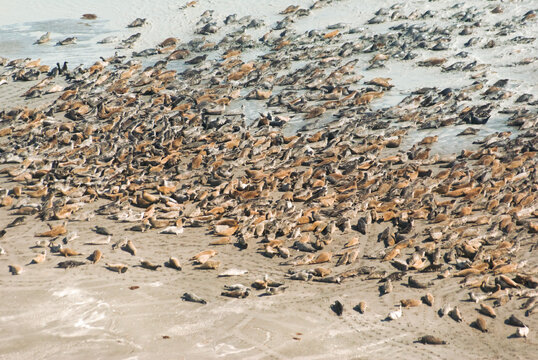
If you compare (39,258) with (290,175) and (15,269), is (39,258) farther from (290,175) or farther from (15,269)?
(290,175)

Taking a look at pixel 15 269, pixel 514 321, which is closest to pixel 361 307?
pixel 514 321

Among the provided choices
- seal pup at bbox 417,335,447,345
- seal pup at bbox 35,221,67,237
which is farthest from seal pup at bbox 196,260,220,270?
seal pup at bbox 417,335,447,345

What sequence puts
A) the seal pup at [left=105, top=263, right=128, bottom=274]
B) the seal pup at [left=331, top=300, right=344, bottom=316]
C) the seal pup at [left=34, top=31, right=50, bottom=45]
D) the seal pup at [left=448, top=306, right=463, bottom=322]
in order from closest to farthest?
the seal pup at [left=448, top=306, right=463, bottom=322], the seal pup at [left=331, top=300, right=344, bottom=316], the seal pup at [left=105, top=263, right=128, bottom=274], the seal pup at [left=34, top=31, right=50, bottom=45]

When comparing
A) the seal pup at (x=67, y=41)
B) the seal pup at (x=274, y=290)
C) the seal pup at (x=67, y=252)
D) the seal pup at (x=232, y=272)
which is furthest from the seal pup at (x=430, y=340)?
the seal pup at (x=67, y=41)

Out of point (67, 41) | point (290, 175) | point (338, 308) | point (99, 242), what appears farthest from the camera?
point (67, 41)

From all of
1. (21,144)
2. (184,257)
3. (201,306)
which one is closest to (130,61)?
(21,144)

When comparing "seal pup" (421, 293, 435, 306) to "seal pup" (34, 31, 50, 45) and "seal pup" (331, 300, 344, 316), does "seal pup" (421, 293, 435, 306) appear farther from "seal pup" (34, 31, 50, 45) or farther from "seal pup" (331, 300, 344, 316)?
"seal pup" (34, 31, 50, 45)

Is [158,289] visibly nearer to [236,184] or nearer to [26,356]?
[26,356]

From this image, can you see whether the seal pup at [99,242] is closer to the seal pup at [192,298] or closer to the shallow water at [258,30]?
the seal pup at [192,298]
